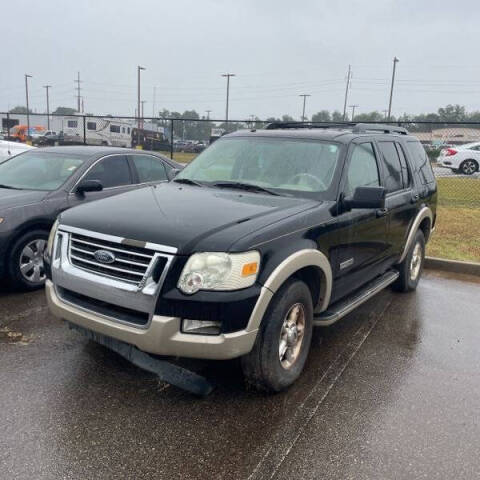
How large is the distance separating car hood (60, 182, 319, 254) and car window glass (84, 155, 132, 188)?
2266 millimetres

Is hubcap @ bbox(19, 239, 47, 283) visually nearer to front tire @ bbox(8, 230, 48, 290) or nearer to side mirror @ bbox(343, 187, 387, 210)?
front tire @ bbox(8, 230, 48, 290)

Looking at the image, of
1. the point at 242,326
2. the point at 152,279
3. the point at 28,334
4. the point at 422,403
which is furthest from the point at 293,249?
the point at 28,334

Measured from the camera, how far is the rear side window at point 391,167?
16.1ft

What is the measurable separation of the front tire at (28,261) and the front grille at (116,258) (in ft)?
7.13

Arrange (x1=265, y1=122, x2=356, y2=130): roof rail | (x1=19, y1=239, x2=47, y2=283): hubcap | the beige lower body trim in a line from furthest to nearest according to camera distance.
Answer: (x1=19, y1=239, x2=47, y2=283): hubcap, (x1=265, y1=122, x2=356, y2=130): roof rail, the beige lower body trim

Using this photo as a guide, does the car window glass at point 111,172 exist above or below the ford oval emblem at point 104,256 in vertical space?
above

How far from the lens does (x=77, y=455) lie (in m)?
2.69

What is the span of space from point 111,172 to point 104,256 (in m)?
3.48

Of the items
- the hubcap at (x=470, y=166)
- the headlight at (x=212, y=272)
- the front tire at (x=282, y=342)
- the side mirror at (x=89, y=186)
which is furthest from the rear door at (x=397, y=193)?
the hubcap at (x=470, y=166)

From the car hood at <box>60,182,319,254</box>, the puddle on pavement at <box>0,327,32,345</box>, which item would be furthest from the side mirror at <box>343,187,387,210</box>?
the puddle on pavement at <box>0,327,32,345</box>

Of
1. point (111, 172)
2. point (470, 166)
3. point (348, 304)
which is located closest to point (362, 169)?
point (348, 304)

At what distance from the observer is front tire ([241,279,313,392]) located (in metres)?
3.13

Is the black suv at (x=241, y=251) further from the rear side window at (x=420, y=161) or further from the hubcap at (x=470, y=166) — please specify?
the hubcap at (x=470, y=166)

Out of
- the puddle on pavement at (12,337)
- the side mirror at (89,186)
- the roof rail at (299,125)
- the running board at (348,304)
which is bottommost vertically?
the puddle on pavement at (12,337)
